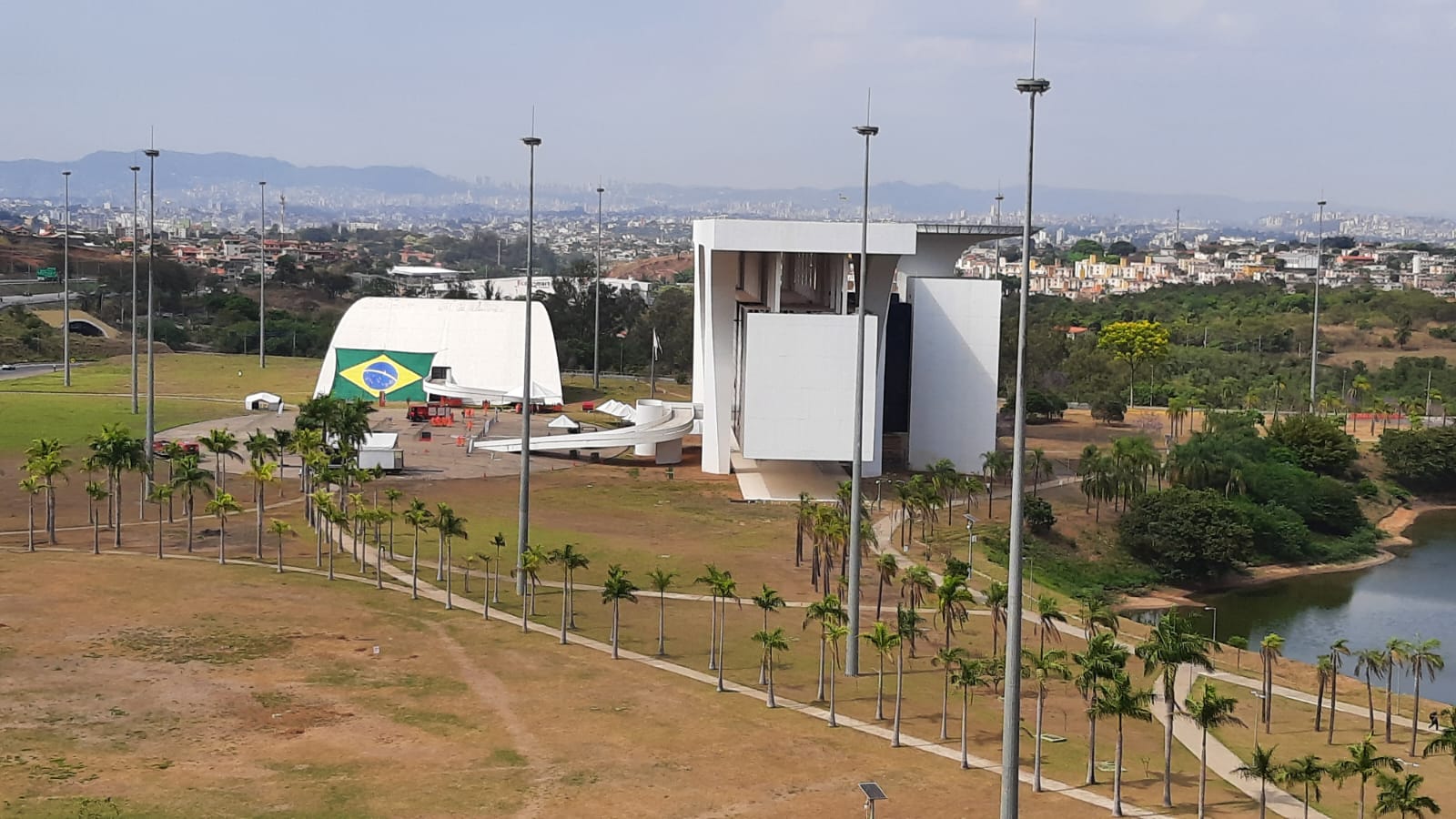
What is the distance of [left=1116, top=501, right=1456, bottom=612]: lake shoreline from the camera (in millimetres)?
56469

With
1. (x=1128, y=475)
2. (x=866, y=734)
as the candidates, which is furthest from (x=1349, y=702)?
(x=1128, y=475)

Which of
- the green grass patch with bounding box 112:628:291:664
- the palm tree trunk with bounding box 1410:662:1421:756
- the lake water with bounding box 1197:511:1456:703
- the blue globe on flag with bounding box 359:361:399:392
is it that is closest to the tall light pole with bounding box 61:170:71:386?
the blue globe on flag with bounding box 359:361:399:392

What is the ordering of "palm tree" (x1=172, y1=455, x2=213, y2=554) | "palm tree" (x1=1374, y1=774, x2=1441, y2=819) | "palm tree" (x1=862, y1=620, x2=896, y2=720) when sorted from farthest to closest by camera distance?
"palm tree" (x1=172, y1=455, x2=213, y2=554), "palm tree" (x1=862, y1=620, x2=896, y2=720), "palm tree" (x1=1374, y1=774, x2=1441, y2=819)

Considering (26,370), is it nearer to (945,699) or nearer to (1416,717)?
(945,699)

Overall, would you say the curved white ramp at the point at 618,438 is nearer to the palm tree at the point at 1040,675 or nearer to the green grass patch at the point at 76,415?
the green grass patch at the point at 76,415

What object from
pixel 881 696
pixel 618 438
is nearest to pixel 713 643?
pixel 881 696

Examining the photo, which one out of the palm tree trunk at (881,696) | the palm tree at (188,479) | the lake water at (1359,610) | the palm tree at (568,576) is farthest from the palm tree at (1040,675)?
the palm tree at (188,479)

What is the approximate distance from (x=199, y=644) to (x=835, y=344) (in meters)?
30.4

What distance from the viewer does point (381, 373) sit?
305 feet

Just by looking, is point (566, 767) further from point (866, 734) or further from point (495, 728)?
Result: point (866, 734)

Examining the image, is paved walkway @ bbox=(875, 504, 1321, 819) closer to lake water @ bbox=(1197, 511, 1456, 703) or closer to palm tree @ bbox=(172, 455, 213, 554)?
lake water @ bbox=(1197, 511, 1456, 703)

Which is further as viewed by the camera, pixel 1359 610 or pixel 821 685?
pixel 1359 610

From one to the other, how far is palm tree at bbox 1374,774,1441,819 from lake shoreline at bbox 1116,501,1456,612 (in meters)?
27.7

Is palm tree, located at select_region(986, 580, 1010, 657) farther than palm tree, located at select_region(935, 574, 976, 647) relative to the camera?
Yes
